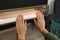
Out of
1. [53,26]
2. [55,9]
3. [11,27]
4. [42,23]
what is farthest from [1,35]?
[55,9]

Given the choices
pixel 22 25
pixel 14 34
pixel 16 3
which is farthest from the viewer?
pixel 14 34

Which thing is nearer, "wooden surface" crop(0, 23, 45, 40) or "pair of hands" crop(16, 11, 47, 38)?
"pair of hands" crop(16, 11, 47, 38)

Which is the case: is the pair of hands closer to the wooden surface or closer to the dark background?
the dark background

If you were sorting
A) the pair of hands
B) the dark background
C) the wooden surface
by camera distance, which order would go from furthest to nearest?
the wooden surface < the dark background < the pair of hands

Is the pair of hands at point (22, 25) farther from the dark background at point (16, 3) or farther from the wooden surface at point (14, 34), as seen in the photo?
the wooden surface at point (14, 34)

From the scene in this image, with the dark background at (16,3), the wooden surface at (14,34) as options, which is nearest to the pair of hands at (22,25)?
the dark background at (16,3)

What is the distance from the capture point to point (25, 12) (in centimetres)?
145

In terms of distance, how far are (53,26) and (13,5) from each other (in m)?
0.64

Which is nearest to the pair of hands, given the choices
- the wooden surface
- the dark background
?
the dark background

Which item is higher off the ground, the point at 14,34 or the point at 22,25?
the point at 22,25

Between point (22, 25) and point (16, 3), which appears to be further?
point (16, 3)

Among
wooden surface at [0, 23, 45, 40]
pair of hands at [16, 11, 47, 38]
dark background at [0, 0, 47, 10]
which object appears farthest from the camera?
wooden surface at [0, 23, 45, 40]

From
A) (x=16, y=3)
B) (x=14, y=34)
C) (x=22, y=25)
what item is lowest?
(x=14, y=34)

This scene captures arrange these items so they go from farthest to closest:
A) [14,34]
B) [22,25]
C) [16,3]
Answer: [14,34] < [16,3] < [22,25]
